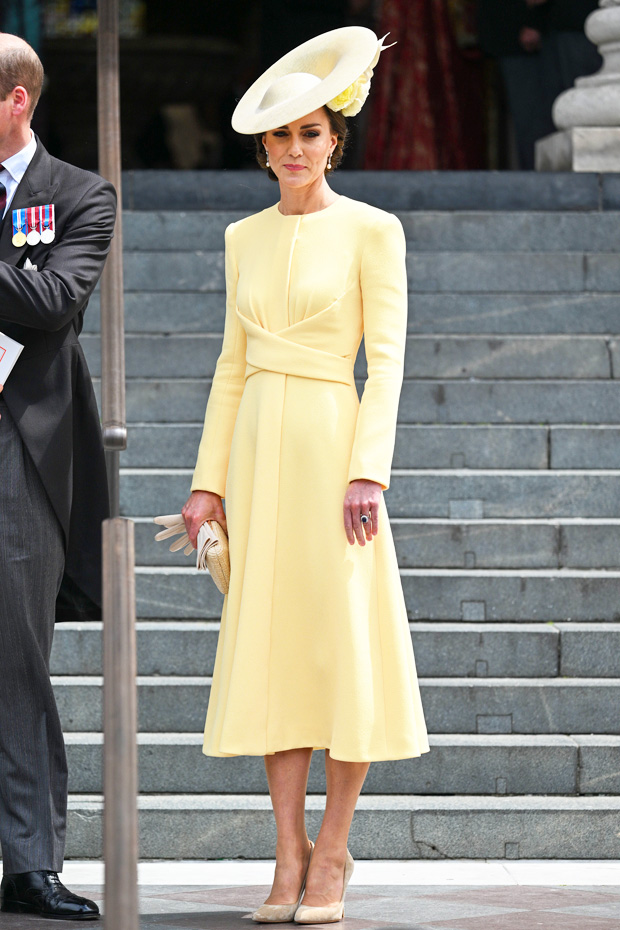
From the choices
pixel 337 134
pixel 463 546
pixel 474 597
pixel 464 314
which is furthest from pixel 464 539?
pixel 337 134

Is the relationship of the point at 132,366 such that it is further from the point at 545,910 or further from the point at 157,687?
the point at 545,910

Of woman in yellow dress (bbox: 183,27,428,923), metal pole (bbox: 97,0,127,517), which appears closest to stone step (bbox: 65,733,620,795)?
woman in yellow dress (bbox: 183,27,428,923)

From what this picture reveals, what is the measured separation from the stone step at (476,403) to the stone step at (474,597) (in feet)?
3.91

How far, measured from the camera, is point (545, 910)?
3750 mm

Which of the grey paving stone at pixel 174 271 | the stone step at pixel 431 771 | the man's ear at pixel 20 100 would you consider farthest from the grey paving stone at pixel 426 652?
the grey paving stone at pixel 174 271

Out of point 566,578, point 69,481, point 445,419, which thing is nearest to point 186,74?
point 445,419

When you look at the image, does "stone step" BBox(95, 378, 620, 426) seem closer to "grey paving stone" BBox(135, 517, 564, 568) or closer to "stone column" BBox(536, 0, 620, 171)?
"grey paving stone" BBox(135, 517, 564, 568)

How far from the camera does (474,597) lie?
5484 millimetres

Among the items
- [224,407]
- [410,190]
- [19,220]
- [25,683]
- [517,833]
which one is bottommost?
[517,833]

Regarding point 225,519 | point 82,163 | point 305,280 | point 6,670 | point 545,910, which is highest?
point 82,163

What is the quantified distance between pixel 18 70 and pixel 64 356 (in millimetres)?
712

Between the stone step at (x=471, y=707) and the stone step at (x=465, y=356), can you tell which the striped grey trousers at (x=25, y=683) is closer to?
the stone step at (x=471, y=707)

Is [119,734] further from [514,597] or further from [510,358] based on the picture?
[510,358]

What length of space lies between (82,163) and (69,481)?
11.0 meters
